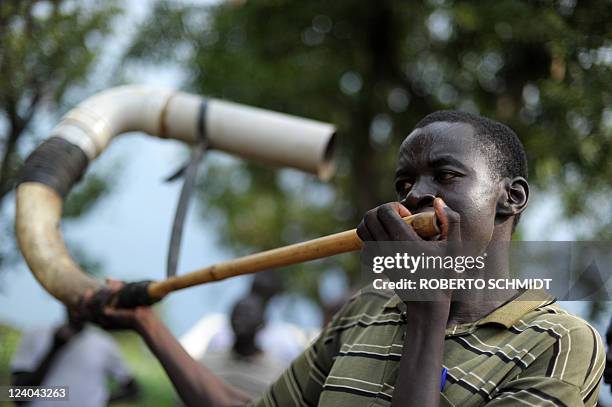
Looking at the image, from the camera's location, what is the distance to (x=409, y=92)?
7766 mm

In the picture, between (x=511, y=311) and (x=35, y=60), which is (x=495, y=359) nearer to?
(x=511, y=311)

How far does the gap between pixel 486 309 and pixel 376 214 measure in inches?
16.0

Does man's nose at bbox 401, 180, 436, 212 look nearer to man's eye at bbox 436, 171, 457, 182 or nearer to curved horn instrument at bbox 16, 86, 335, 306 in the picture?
man's eye at bbox 436, 171, 457, 182

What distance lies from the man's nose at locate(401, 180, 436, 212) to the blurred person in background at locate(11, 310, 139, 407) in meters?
3.34

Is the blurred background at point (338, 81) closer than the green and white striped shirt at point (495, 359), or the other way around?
the green and white striped shirt at point (495, 359)

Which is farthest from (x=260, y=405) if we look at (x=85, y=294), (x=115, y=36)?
(x=115, y=36)

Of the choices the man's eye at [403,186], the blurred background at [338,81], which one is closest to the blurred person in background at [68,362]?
the blurred background at [338,81]

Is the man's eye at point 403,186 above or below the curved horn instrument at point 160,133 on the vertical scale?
below

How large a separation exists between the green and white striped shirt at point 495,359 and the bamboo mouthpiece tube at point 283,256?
0.23 meters

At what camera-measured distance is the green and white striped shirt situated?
186 centimetres

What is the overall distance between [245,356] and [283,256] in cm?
338

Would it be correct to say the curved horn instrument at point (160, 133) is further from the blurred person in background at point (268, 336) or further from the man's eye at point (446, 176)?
the blurred person in background at point (268, 336)

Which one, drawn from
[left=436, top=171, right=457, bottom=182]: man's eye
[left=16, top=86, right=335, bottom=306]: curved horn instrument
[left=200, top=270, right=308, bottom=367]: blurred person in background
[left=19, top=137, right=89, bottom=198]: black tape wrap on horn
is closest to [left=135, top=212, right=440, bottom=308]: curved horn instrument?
[left=436, top=171, right=457, bottom=182]: man's eye

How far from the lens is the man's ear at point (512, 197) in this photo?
2.12 metres
